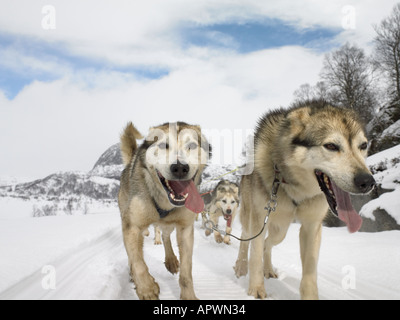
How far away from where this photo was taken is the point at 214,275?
12.1 ft

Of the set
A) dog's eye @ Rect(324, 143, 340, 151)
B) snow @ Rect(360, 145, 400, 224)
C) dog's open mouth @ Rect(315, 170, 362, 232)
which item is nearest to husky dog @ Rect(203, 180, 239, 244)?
snow @ Rect(360, 145, 400, 224)

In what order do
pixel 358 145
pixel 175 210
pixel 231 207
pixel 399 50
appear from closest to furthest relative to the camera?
1. pixel 358 145
2. pixel 175 210
3. pixel 231 207
4. pixel 399 50

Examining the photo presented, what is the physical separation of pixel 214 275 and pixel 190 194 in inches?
58.4

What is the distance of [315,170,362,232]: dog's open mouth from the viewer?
2285 millimetres

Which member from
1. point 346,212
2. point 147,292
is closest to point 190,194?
point 147,292

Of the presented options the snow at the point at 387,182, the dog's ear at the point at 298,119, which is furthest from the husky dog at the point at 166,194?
the snow at the point at 387,182

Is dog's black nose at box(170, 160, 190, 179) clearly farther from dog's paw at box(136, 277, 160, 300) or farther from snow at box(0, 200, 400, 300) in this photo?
snow at box(0, 200, 400, 300)

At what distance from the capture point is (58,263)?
354cm

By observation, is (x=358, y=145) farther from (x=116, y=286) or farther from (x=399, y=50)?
(x=399, y=50)

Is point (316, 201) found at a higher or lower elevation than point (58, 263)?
higher

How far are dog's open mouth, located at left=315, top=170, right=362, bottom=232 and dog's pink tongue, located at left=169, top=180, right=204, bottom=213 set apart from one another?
100cm
